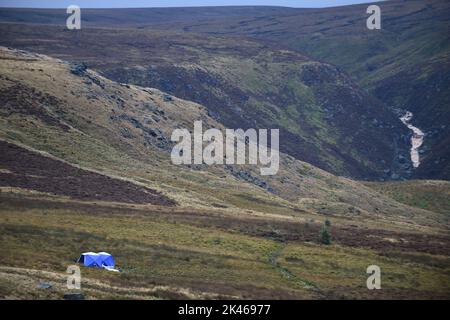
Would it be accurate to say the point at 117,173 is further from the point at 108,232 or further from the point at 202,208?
the point at 108,232

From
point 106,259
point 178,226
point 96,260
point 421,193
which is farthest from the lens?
point 421,193

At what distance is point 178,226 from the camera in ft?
257

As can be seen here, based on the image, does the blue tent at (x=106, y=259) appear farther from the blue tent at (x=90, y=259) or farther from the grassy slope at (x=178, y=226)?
the grassy slope at (x=178, y=226)

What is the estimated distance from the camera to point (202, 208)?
314 feet

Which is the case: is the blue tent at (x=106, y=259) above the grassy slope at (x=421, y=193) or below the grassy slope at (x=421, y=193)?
above

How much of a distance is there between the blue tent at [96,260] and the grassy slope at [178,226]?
1.28m

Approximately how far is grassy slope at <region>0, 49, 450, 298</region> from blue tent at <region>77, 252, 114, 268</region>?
128cm

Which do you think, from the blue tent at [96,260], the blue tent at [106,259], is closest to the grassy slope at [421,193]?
the blue tent at [106,259]

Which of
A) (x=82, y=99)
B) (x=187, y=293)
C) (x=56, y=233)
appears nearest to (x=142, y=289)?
(x=187, y=293)

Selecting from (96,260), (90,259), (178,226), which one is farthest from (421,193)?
(90,259)

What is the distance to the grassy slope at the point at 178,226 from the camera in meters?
52.5

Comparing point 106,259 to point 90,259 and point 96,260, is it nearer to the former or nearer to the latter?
point 96,260

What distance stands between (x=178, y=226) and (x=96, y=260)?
958 inches
